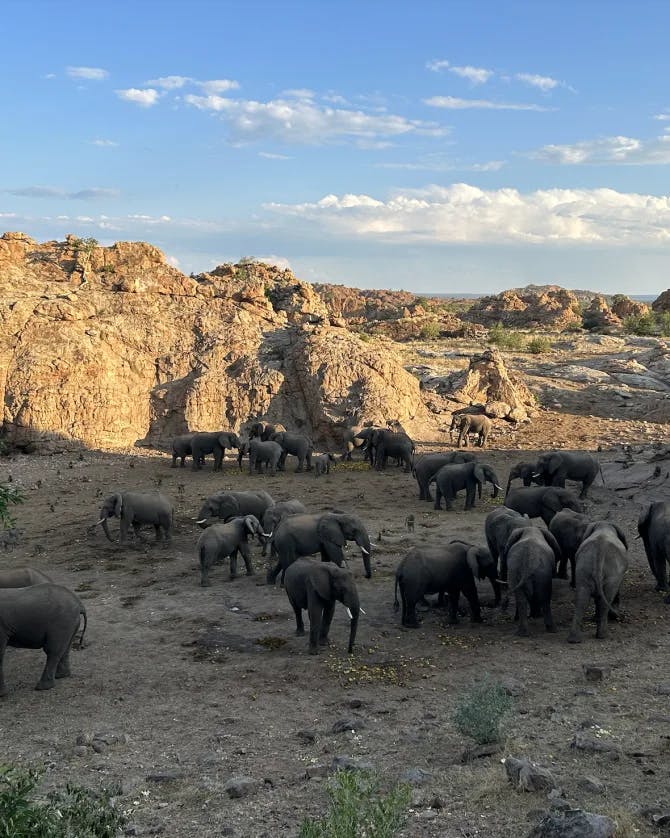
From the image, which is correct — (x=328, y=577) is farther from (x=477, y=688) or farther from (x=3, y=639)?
(x=3, y=639)

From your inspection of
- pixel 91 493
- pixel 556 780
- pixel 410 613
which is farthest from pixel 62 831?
pixel 91 493

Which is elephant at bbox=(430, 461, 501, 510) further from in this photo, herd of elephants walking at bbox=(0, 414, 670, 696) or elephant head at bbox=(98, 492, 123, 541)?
elephant head at bbox=(98, 492, 123, 541)

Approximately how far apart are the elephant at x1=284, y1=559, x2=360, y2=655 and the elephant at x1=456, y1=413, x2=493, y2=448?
15858 millimetres

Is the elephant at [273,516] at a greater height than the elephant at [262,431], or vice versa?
the elephant at [262,431]

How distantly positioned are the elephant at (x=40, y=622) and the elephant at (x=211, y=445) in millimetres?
13929

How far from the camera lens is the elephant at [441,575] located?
1102cm

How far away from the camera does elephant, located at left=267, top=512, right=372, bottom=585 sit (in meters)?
12.6

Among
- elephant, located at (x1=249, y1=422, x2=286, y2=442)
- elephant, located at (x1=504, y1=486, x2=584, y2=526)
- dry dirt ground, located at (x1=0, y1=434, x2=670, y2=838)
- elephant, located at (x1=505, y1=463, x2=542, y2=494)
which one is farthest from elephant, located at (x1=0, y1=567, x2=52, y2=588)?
elephant, located at (x1=249, y1=422, x2=286, y2=442)

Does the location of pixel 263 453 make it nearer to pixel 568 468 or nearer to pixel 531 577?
pixel 568 468

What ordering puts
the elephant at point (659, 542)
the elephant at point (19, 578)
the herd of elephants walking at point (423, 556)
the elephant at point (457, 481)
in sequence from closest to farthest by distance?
the herd of elephants walking at point (423, 556) → the elephant at point (19, 578) → the elephant at point (659, 542) → the elephant at point (457, 481)

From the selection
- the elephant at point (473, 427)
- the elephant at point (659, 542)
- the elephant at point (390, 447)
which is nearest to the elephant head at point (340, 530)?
the elephant at point (659, 542)

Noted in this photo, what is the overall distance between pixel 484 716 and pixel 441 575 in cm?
423

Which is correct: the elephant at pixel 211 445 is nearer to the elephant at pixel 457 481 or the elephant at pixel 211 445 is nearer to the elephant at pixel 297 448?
the elephant at pixel 297 448

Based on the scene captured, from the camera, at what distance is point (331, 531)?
41.5ft
